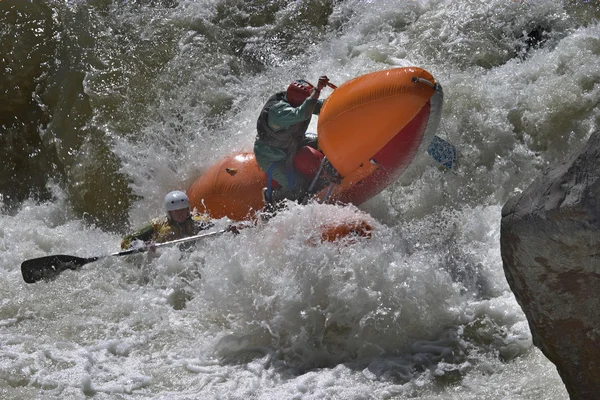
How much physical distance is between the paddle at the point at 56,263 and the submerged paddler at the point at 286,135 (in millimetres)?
563

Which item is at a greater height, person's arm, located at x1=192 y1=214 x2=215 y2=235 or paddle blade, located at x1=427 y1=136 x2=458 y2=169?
paddle blade, located at x1=427 y1=136 x2=458 y2=169

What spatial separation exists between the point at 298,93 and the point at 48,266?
218cm

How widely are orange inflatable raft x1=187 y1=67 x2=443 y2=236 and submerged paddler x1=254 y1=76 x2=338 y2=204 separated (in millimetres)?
124

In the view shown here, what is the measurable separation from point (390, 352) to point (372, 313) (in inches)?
10.5

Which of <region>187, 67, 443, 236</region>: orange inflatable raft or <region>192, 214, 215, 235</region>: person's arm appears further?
<region>192, 214, 215, 235</region>: person's arm

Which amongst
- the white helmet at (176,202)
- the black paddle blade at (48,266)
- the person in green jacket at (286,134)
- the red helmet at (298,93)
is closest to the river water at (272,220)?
the black paddle blade at (48,266)

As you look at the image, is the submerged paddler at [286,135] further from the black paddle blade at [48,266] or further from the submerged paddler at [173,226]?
the black paddle blade at [48,266]

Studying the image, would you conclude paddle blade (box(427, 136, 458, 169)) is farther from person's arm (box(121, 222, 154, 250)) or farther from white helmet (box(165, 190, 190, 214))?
person's arm (box(121, 222, 154, 250))

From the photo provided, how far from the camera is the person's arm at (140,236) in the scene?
5711 millimetres

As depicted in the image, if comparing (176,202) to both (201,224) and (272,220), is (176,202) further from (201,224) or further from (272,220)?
(272,220)

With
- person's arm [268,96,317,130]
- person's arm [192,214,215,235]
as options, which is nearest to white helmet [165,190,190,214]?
person's arm [192,214,215,235]

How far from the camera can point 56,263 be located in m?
5.45

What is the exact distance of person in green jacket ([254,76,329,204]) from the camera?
5316 millimetres

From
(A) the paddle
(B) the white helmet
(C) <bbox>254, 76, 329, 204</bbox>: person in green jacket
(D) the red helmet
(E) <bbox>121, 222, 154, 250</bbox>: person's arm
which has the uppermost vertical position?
(D) the red helmet
